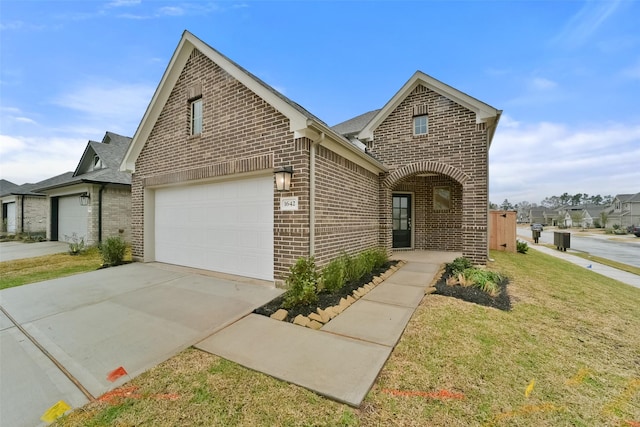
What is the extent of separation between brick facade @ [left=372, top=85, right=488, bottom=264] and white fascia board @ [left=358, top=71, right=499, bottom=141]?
0.43 feet

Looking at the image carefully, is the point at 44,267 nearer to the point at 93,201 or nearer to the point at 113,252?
the point at 113,252

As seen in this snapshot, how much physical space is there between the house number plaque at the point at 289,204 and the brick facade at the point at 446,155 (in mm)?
4712

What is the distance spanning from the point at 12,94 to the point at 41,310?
397 inches

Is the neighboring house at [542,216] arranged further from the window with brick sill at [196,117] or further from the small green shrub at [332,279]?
the window with brick sill at [196,117]

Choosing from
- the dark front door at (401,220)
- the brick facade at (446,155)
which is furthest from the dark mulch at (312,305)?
the dark front door at (401,220)

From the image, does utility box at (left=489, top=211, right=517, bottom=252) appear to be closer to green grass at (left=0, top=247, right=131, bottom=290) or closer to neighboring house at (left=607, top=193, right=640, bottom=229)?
green grass at (left=0, top=247, right=131, bottom=290)

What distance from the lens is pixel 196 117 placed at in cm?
682

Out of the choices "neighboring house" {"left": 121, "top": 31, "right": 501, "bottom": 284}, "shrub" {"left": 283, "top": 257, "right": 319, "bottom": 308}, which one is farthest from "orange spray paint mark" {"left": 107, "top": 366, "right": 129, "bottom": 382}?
"neighboring house" {"left": 121, "top": 31, "right": 501, "bottom": 284}

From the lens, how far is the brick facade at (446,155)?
24.6ft

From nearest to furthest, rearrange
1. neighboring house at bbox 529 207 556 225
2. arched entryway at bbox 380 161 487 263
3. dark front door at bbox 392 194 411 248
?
1. arched entryway at bbox 380 161 487 263
2. dark front door at bbox 392 194 411 248
3. neighboring house at bbox 529 207 556 225

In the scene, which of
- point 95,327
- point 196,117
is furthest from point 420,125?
point 95,327

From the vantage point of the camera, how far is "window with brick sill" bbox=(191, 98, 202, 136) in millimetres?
6727

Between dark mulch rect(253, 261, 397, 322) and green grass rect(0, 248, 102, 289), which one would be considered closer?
dark mulch rect(253, 261, 397, 322)

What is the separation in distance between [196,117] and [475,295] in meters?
7.87
